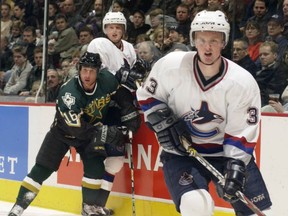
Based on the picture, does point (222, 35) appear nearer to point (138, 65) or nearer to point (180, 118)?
point (180, 118)

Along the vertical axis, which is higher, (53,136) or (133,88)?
(133,88)

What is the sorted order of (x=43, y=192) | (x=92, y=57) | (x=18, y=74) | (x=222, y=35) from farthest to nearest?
(x=18, y=74), (x=43, y=192), (x=92, y=57), (x=222, y=35)

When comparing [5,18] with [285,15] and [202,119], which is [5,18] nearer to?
[285,15]

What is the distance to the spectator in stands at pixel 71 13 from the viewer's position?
232 inches

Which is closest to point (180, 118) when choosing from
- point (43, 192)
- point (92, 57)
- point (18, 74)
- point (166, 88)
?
point (166, 88)

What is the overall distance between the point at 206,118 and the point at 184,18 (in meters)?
1.90

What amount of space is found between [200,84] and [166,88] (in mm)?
154

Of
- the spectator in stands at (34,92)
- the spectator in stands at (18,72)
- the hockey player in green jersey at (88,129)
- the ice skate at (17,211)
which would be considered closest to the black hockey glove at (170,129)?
the hockey player in green jersey at (88,129)

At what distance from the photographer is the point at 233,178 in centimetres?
284

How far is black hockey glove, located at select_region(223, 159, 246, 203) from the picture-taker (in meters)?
2.85

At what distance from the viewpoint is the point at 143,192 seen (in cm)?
441

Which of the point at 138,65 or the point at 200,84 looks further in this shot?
the point at 138,65

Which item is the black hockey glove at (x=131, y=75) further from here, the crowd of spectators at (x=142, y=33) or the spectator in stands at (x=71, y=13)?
the spectator in stands at (x=71, y=13)

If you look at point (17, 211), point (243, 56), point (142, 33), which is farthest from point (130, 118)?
point (142, 33)
